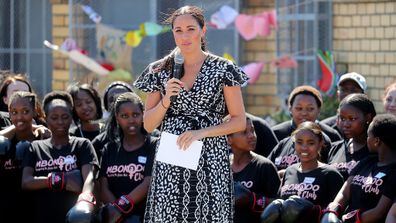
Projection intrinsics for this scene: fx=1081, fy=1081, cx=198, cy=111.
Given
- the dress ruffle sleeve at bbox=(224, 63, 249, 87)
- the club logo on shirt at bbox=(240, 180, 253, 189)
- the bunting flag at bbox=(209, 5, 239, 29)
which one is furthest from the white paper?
the bunting flag at bbox=(209, 5, 239, 29)

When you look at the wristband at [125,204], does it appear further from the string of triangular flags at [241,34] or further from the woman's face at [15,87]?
the string of triangular flags at [241,34]

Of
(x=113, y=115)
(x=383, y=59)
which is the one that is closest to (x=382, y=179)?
(x=113, y=115)

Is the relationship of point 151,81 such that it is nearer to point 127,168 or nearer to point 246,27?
point 127,168

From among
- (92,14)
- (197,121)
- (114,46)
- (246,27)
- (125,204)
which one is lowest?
(125,204)

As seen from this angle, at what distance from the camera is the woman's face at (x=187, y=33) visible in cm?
613

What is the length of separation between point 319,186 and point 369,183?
46 centimetres

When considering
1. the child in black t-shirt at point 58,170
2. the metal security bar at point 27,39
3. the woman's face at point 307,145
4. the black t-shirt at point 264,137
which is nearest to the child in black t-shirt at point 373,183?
the woman's face at point 307,145

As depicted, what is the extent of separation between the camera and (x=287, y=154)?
7.93 meters

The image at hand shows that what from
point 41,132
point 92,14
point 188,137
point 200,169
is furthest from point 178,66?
point 92,14

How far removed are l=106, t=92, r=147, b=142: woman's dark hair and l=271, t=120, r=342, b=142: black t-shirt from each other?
1267 millimetres

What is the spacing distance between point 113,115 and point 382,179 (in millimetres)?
2335

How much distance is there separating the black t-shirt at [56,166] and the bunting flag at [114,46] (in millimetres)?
3806

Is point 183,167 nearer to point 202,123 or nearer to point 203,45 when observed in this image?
point 202,123

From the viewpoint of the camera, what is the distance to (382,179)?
6945 mm
